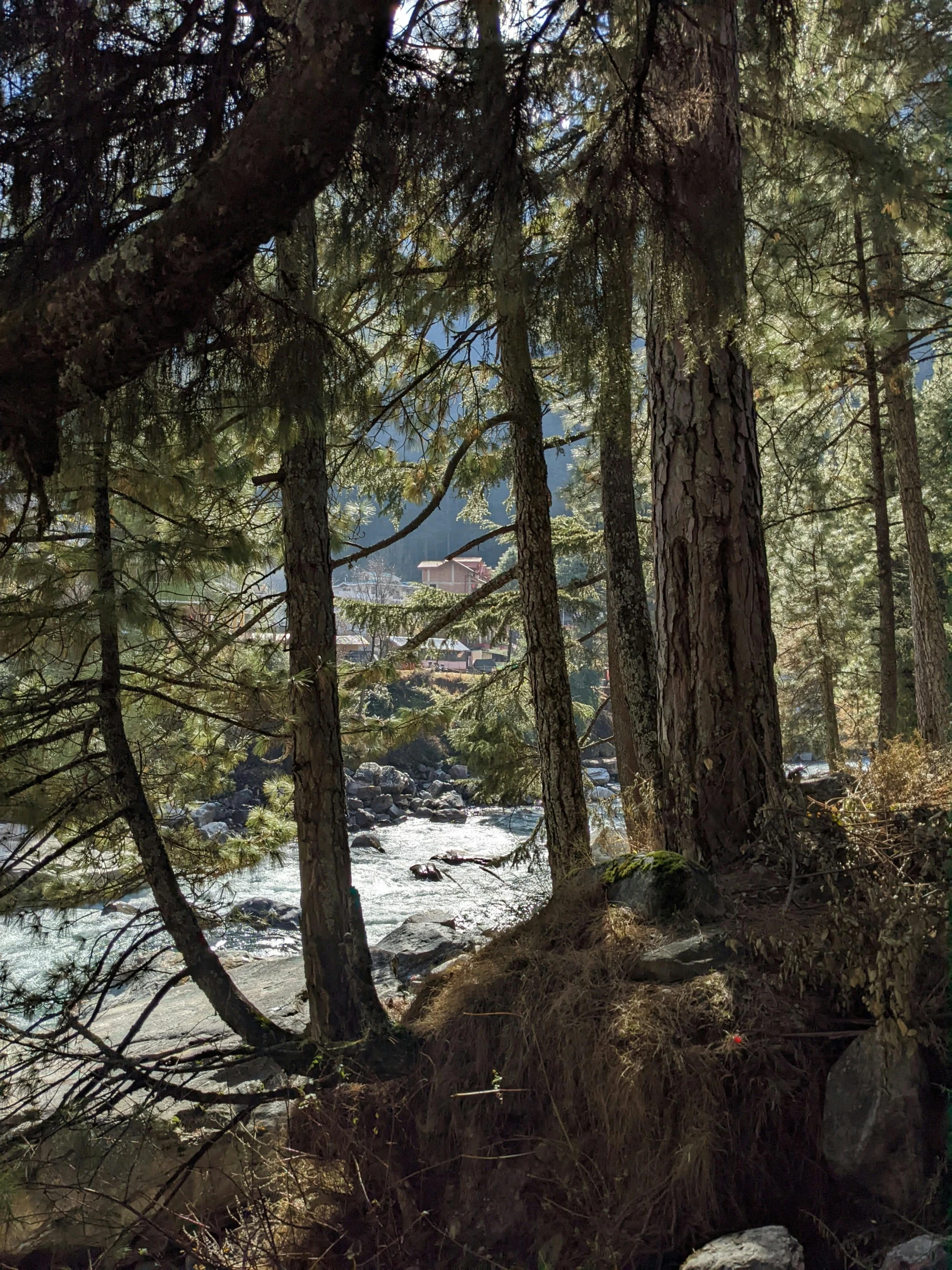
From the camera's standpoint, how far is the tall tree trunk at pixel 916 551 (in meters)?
8.88

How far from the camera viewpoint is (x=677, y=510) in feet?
15.1

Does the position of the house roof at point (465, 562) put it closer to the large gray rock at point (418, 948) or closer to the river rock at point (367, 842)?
the large gray rock at point (418, 948)

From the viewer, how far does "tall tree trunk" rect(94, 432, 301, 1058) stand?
12.6 ft

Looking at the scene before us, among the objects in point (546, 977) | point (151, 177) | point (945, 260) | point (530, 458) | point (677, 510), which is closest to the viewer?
point (151, 177)

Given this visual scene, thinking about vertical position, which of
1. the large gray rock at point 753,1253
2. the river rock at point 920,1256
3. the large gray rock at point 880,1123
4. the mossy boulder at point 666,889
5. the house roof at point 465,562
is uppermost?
the house roof at point 465,562

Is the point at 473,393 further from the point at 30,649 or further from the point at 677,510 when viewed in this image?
the point at 30,649

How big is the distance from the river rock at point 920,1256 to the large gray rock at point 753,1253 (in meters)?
0.25

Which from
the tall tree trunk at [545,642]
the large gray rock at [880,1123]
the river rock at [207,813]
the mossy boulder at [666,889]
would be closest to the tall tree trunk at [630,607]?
the tall tree trunk at [545,642]

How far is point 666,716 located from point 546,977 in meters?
1.60

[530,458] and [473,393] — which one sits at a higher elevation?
[473,393]

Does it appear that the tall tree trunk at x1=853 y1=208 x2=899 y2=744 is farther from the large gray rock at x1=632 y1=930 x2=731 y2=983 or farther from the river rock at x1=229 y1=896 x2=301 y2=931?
the river rock at x1=229 y1=896 x2=301 y2=931

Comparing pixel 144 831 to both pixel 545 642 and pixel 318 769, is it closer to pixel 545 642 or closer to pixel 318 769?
pixel 318 769

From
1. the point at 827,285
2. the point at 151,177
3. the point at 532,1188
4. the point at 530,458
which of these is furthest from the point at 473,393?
the point at 532,1188

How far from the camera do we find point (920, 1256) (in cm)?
238
